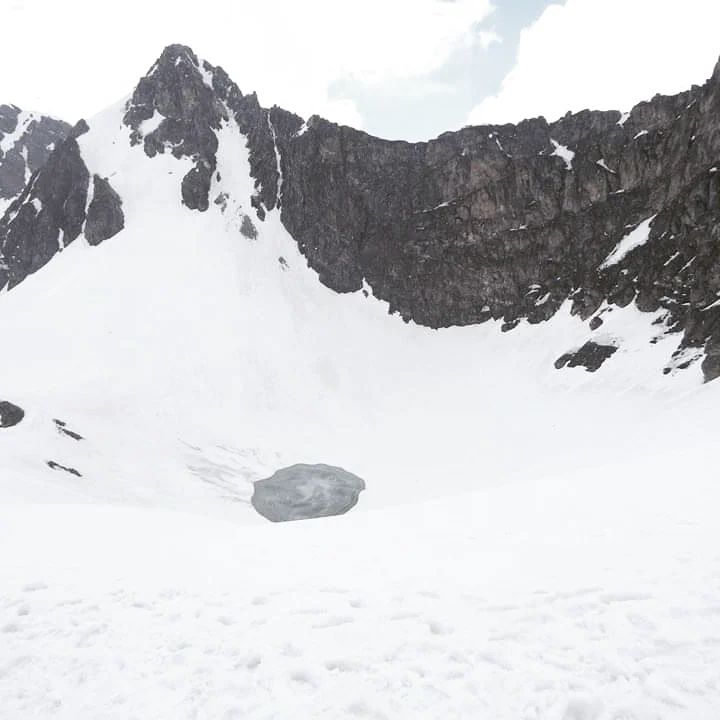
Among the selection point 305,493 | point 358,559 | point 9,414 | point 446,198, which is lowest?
point 358,559

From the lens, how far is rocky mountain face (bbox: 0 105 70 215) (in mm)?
102125

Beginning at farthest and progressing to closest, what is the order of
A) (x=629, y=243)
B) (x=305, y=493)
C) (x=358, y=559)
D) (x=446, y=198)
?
(x=446, y=198) < (x=629, y=243) < (x=305, y=493) < (x=358, y=559)

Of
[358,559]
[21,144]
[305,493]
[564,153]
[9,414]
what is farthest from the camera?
[21,144]

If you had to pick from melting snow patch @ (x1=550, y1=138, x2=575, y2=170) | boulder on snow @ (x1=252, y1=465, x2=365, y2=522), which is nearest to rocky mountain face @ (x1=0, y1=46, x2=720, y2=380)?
melting snow patch @ (x1=550, y1=138, x2=575, y2=170)

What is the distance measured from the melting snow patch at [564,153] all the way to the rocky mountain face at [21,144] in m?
98.8

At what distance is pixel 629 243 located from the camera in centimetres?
4744

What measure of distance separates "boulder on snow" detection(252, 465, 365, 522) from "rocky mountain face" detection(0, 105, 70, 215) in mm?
104673

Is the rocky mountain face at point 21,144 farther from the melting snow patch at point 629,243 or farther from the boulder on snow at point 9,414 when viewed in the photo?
the melting snow patch at point 629,243

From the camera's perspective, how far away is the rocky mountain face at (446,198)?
4666 centimetres

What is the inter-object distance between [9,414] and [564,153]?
6378 cm

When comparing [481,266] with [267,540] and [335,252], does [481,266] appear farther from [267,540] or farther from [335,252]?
[267,540]

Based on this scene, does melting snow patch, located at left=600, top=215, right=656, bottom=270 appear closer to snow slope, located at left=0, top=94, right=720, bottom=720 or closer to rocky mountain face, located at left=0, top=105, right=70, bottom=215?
snow slope, located at left=0, top=94, right=720, bottom=720

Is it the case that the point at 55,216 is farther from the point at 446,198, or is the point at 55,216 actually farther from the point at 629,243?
the point at 629,243

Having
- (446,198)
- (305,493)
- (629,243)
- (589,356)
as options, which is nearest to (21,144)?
(446,198)
